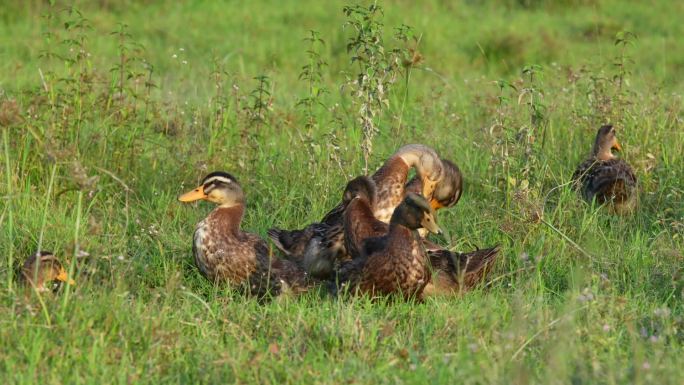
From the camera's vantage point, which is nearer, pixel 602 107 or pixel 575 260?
pixel 575 260

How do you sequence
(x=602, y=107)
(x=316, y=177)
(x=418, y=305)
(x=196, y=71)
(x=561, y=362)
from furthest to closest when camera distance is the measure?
(x=196, y=71) < (x=602, y=107) < (x=316, y=177) < (x=418, y=305) < (x=561, y=362)

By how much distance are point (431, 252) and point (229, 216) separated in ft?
4.24

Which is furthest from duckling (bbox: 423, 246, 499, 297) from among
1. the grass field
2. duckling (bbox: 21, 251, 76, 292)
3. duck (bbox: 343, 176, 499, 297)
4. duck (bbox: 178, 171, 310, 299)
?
duckling (bbox: 21, 251, 76, 292)

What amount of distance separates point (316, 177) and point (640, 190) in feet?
8.04

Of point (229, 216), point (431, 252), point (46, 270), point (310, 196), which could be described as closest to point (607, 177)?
point (431, 252)

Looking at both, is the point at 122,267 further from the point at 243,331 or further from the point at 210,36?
the point at 210,36

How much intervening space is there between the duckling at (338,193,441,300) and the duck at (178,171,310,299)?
38cm

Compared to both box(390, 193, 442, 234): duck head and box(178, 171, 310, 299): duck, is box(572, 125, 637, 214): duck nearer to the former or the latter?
box(390, 193, 442, 234): duck head

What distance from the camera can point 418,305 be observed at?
6.50 metres

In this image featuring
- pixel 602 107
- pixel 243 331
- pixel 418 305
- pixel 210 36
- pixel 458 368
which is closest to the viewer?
pixel 458 368

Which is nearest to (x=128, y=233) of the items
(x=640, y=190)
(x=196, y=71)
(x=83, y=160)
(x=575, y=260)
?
(x=83, y=160)

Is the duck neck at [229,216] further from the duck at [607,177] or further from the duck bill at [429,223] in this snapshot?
the duck at [607,177]

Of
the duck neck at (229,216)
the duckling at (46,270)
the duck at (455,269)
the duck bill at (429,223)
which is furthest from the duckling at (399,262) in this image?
the duckling at (46,270)

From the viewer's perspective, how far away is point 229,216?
7305 mm
